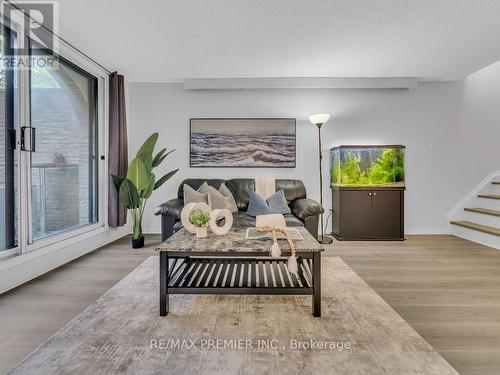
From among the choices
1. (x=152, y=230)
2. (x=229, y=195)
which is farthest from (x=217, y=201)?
(x=152, y=230)

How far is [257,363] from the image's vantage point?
1354 millimetres

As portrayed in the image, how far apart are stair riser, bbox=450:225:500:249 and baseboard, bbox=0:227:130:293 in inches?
199

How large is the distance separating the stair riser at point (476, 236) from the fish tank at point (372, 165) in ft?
3.80

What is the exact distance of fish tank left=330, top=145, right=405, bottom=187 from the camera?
4.08m

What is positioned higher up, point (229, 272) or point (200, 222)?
point (200, 222)

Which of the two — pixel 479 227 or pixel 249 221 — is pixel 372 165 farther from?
pixel 249 221

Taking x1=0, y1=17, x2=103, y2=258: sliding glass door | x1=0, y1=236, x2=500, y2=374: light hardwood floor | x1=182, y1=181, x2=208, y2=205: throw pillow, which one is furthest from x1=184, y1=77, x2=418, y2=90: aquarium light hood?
x1=0, y1=236, x2=500, y2=374: light hardwood floor

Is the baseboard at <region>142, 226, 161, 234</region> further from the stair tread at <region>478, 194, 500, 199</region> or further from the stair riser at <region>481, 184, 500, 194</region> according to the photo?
the stair riser at <region>481, 184, 500, 194</region>

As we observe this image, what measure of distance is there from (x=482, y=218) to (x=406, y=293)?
2.86 metres

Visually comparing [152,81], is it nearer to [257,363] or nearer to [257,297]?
[257,297]

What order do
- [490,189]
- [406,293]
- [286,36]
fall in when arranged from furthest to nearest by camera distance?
[490,189], [286,36], [406,293]

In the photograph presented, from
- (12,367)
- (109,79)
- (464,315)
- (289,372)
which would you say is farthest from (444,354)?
(109,79)

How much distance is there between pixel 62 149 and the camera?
3205mm

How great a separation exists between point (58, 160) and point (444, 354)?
3735mm
